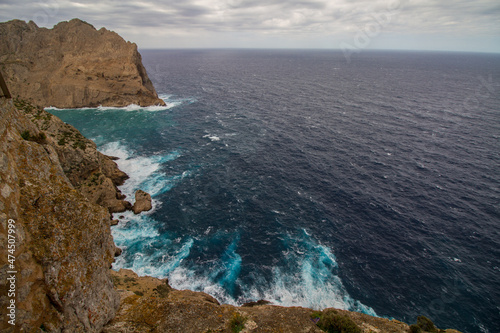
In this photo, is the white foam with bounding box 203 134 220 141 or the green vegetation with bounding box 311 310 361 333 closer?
the green vegetation with bounding box 311 310 361 333

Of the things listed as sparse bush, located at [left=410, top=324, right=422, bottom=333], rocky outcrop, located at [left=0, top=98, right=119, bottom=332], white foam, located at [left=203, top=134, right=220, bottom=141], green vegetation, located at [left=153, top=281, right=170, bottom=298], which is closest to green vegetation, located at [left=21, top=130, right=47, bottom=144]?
rocky outcrop, located at [left=0, top=98, right=119, bottom=332]

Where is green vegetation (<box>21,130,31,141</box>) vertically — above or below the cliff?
above

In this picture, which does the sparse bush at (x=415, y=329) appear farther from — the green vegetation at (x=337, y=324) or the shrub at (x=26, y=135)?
the shrub at (x=26, y=135)

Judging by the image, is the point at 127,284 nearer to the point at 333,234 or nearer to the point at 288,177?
the point at 333,234

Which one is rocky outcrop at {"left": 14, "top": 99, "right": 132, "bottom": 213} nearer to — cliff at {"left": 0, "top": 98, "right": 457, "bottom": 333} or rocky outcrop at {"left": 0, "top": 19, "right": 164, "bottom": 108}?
cliff at {"left": 0, "top": 98, "right": 457, "bottom": 333}

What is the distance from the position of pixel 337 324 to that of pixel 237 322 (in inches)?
443

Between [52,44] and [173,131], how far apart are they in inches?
3795

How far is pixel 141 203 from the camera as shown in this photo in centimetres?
5988

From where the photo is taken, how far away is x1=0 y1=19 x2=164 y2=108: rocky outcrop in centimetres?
12875

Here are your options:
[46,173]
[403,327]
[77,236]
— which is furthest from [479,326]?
[46,173]

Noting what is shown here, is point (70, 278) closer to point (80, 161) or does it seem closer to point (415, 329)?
point (415, 329)

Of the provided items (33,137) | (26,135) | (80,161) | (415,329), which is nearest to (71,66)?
(80,161)

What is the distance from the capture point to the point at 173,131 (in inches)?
4144

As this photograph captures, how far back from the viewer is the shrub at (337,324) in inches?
1089
